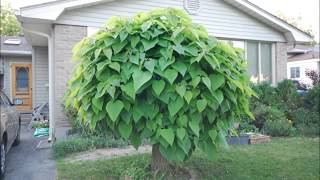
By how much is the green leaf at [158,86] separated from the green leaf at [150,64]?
0.16 metres

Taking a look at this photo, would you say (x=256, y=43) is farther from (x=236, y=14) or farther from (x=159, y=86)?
(x=159, y=86)

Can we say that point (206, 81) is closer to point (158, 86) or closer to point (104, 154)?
point (158, 86)

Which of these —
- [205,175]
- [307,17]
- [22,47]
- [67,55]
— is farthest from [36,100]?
[307,17]

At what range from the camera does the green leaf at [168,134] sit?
13.8 ft

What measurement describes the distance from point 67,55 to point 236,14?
6182 mm

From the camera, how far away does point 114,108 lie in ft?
13.8

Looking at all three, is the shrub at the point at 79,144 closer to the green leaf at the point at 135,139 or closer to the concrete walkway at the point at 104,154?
the concrete walkway at the point at 104,154

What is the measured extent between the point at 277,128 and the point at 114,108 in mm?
6672

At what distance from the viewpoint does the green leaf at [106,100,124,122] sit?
4172 mm

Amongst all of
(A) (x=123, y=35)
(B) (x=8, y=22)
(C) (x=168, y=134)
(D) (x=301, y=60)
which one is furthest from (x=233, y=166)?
(D) (x=301, y=60)

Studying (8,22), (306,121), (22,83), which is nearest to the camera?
(306,121)

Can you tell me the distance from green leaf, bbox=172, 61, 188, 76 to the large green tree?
30066mm

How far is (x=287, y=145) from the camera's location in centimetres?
841

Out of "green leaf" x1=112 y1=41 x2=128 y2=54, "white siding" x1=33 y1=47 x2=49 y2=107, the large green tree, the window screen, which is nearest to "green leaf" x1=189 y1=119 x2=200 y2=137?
"green leaf" x1=112 y1=41 x2=128 y2=54
